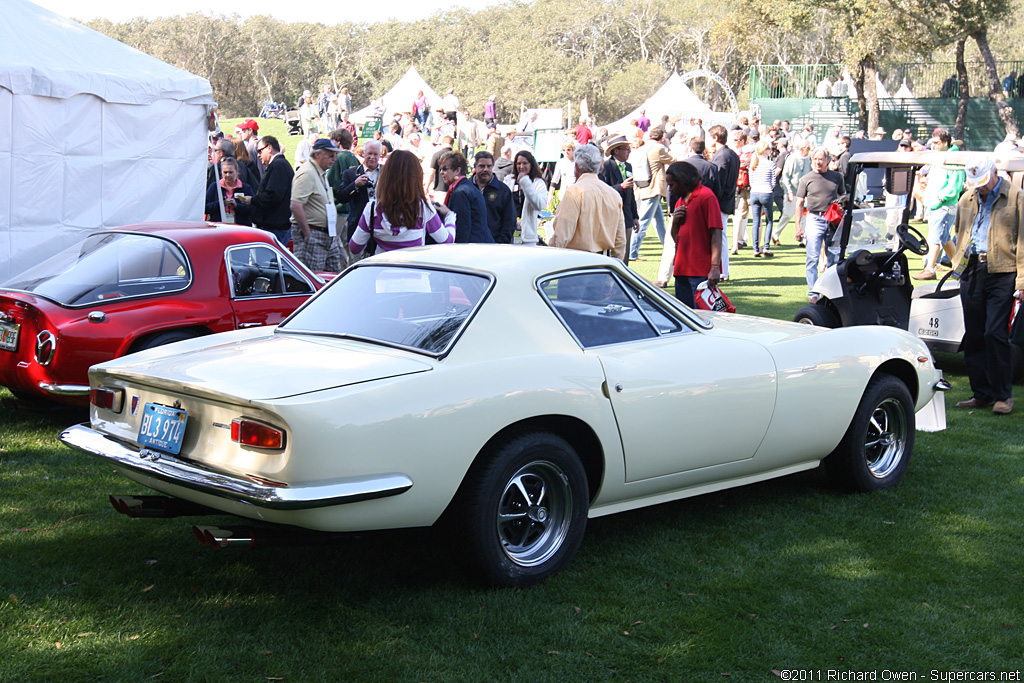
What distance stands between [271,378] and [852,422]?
315 centimetres

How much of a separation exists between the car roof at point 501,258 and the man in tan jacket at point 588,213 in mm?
3591

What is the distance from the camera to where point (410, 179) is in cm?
734

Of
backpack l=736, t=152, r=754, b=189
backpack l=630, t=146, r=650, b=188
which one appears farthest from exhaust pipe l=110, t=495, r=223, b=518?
backpack l=736, t=152, r=754, b=189

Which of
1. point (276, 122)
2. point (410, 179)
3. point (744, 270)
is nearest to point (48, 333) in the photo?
point (410, 179)

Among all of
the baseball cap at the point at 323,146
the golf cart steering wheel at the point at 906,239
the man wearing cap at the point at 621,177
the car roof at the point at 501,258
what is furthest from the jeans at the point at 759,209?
the car roof at the point at 501,258

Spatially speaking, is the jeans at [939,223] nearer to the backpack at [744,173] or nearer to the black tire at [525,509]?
the backpack at [744,173]

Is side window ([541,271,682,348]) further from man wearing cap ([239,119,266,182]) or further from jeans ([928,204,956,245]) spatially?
jeans ([928,204,956,245])

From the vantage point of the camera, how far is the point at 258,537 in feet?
11.6

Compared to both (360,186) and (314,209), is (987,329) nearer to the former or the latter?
(360,186)

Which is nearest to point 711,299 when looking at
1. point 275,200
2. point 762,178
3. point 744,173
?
point 275,200

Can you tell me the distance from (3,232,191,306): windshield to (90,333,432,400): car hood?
6.83ft

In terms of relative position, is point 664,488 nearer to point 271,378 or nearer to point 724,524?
point 724,524

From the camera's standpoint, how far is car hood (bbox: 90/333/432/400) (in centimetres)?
361

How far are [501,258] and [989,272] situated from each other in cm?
433
